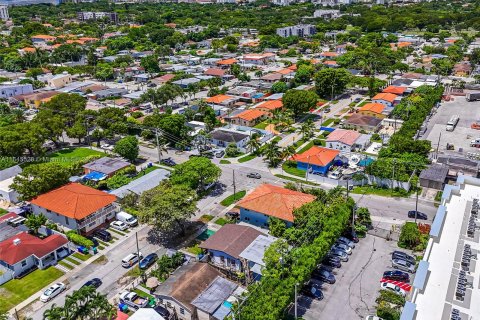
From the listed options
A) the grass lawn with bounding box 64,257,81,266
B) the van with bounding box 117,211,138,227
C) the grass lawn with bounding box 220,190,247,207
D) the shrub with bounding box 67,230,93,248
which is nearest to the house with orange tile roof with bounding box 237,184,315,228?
the grass lawn with bounding box 220,190,247,207

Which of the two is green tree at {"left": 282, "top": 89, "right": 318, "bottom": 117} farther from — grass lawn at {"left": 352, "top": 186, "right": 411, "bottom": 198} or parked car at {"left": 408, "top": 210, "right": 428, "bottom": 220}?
parked car at {"left": 408, "top": 210, "right": 428, "bottom": 220}

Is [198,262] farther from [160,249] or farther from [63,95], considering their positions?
[63,95]

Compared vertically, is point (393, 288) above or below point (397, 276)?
below

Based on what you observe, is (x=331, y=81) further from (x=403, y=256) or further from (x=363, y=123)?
(x=403, y=256)

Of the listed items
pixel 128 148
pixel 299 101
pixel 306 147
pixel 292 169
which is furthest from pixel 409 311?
pixel 299 101

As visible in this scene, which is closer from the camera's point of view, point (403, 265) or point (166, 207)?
point (403, 265)

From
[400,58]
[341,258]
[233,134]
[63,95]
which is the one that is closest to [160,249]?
[341,258]
